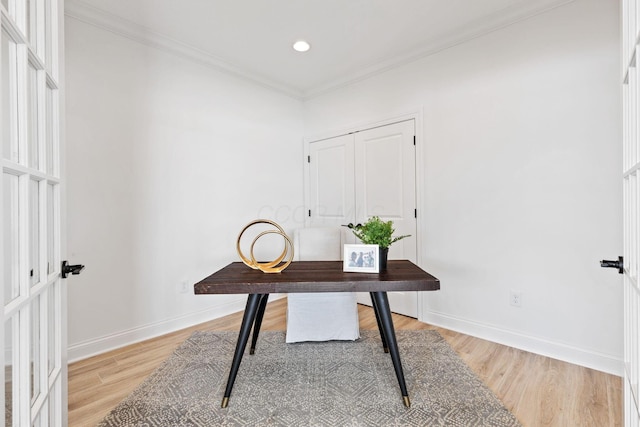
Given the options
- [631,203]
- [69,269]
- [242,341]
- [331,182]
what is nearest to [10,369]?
[69,269]

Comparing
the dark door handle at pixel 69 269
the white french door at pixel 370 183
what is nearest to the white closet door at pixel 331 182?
the white french door at pixel 370 183

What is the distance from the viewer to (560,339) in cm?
207

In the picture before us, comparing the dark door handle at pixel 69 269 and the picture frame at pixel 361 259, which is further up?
the dark door handle at pixel 69 269

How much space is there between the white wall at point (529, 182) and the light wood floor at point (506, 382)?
7.9 inches

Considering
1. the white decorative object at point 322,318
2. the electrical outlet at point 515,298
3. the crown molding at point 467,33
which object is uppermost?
the crown molding at point 467,33

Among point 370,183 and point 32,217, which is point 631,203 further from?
point 370,183

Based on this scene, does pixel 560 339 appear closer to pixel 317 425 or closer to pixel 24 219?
pixel 317 425

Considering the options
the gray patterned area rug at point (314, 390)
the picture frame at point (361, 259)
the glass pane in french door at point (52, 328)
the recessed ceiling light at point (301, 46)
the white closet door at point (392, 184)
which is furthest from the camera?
the white closet door at point (392, 184)

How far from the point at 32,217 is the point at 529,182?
8.78ft

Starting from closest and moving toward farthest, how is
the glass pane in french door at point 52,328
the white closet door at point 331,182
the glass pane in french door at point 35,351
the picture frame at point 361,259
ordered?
the glass pane in french door at point 35,351 < the glass pane in french door at point 52,328 < the picture frame at point 361,259 < the white closet door at point 331,182

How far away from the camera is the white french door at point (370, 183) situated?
9.39ft

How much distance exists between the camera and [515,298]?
226cm

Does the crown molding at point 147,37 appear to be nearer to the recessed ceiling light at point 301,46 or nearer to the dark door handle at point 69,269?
the recessed ceiling light at point 301,46

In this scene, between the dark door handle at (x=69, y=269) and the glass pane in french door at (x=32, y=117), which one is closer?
the glass pane in french door at (x=32, y=117)
